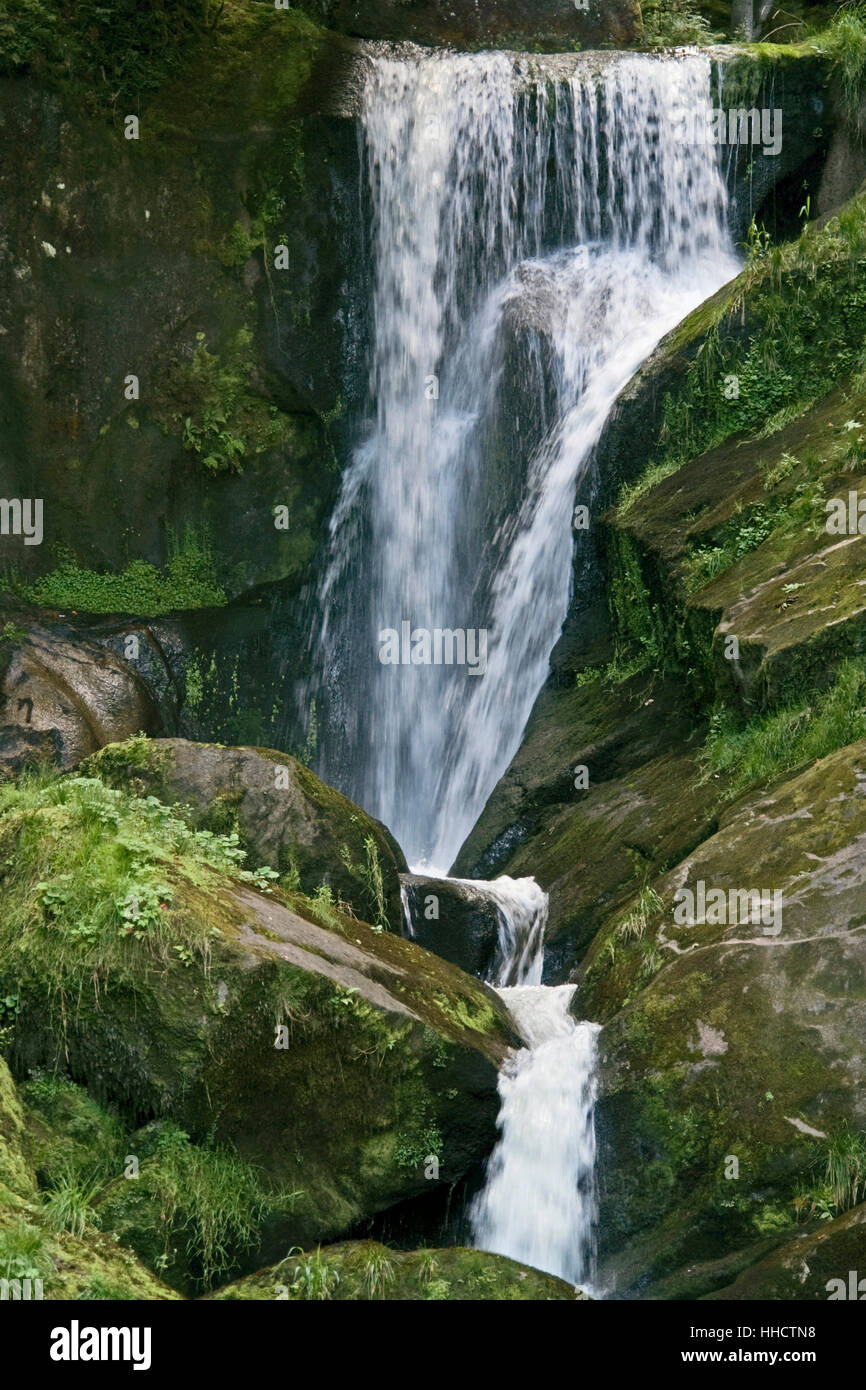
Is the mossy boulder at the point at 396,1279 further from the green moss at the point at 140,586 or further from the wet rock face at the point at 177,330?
the wet rock face at the point at 177,330

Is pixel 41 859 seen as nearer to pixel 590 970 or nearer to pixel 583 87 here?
pixel 590 970

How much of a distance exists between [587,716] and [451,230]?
5.69 metres

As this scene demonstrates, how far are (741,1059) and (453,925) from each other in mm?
2917

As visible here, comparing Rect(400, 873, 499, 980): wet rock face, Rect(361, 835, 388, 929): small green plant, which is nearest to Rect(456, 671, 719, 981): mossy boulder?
Rect(400, 873, 499, 980): wet rock face

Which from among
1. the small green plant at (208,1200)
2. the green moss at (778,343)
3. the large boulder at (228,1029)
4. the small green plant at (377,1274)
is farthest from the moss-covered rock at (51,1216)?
the green moss at (778,343)

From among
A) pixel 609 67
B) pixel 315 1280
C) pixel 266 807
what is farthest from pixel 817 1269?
pixel 609 67

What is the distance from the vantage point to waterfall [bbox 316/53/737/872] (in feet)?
43.9

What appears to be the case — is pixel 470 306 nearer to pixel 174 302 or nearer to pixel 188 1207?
pixel 174 302

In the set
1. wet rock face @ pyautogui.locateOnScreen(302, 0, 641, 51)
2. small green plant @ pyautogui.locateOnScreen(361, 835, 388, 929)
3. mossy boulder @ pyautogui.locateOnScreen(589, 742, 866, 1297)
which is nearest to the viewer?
mossy boulder @ pyautogui.locateOnScreen(589, 742, 866, 1297)

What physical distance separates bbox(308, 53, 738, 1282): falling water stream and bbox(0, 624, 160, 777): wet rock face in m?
1.96

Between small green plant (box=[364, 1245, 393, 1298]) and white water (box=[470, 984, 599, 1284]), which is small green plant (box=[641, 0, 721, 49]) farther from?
small green plant (box=[364, 1245, 393, 1298])

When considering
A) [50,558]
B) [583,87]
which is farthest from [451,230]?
[50,558]

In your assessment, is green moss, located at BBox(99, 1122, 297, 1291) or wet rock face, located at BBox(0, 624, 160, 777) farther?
wet rock face, located at BBox(0, 624, 160, 777)

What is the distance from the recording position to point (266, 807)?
8047 millimetres
